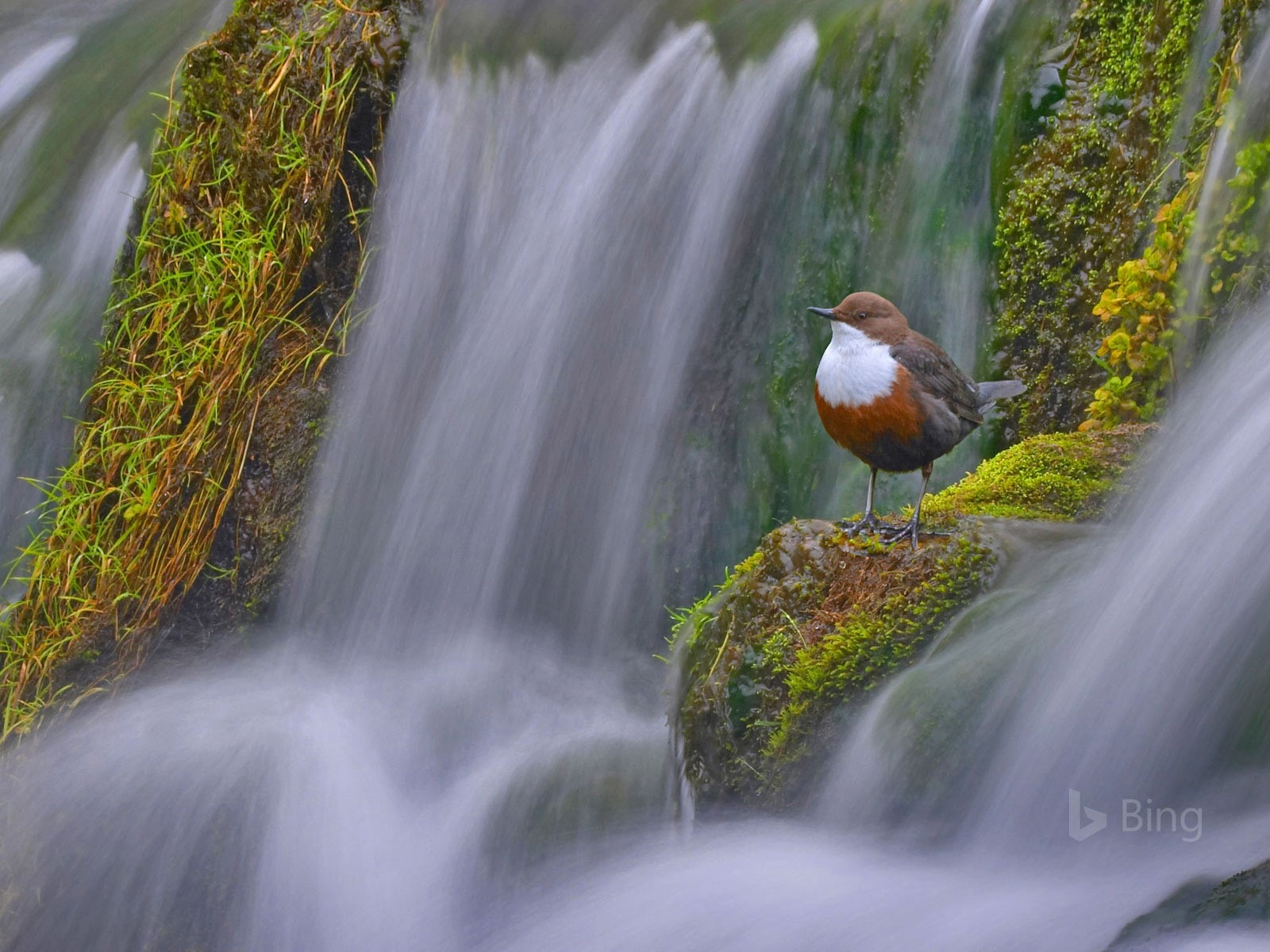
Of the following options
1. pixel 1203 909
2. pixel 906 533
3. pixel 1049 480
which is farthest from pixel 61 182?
pixel 1203 909

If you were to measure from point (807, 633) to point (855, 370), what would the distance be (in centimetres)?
70

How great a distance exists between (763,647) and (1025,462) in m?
1.05

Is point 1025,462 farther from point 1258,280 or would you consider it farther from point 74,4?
point 74,4

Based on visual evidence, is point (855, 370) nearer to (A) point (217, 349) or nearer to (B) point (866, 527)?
(B) point (866, 527)

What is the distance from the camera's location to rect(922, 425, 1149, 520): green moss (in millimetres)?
3520

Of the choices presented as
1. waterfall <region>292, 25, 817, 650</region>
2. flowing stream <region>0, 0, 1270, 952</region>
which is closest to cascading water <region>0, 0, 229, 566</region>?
flowing stream <region>0, 0, 1270, 952</region>

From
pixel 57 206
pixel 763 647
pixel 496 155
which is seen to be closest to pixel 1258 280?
pixel 763 647

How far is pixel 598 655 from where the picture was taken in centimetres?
481

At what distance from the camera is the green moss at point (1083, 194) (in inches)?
160

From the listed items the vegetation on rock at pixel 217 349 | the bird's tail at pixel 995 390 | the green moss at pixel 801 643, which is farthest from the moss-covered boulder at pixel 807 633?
the vegetation on rock at pixel 217 349

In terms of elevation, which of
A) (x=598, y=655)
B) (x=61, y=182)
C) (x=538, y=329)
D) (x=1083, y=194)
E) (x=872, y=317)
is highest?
(x=61, y=182)

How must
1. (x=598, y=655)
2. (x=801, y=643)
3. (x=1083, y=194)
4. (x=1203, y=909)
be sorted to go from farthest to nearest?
1. (x=598, y=655)
2. (x=1083, y=194)
3. (x=801, y=643)
4. (x=1203, y=909)

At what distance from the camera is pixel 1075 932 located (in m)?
2.58

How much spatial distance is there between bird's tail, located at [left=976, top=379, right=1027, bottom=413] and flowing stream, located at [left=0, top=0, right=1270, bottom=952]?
498 mm
